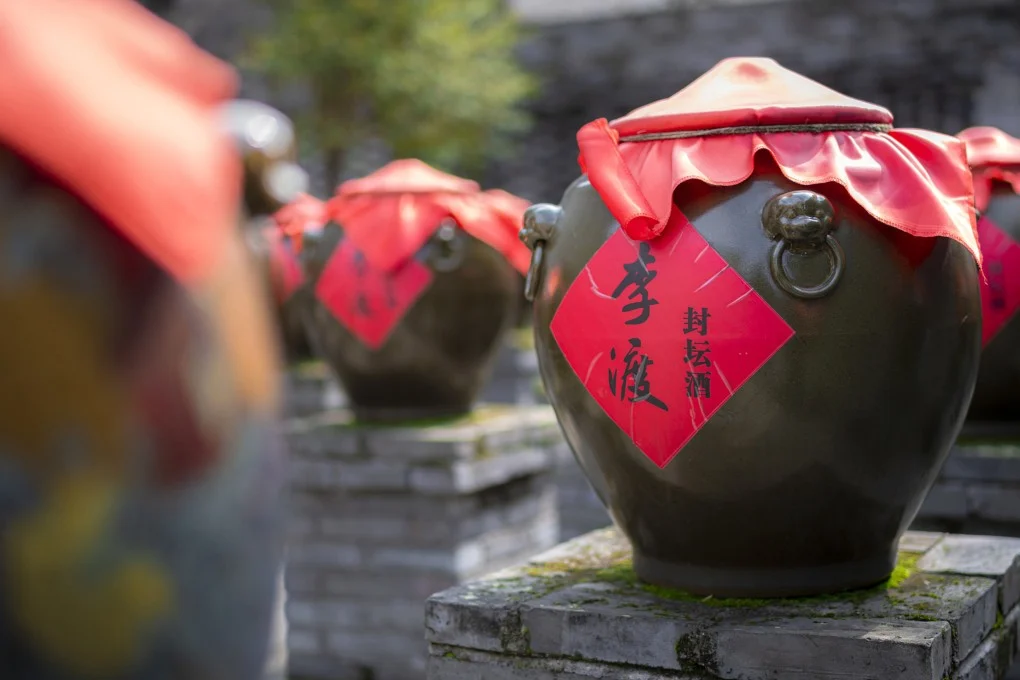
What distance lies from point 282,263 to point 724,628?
14.4 feet

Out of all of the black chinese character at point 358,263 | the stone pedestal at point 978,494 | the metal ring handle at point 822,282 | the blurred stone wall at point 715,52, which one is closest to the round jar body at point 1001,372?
the stone pedestal at point 978,494

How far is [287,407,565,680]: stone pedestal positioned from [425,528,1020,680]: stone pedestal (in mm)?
1674

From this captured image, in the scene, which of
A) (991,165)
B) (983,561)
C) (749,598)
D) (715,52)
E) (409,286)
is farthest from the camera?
(715,52)

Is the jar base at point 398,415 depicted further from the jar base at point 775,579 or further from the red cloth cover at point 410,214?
the jar base at point 775,579

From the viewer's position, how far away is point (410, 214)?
470 centimetres

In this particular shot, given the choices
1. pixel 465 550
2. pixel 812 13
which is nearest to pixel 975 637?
pixel 465 550

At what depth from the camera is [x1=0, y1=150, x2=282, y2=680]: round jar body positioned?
34.4 inches

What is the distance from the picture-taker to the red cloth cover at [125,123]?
89cm

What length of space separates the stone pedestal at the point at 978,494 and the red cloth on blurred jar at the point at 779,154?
1.52m

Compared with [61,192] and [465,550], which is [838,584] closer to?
[61,192]

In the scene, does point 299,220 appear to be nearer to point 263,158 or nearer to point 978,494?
point 978,494

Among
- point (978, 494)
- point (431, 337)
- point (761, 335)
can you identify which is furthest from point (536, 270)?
point (431, 337)

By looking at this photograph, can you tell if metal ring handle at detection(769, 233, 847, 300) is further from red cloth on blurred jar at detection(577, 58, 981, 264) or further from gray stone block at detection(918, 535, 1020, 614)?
gray stone block at detection(918, 535, 1020, 614)

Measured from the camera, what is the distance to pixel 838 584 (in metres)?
2.47
